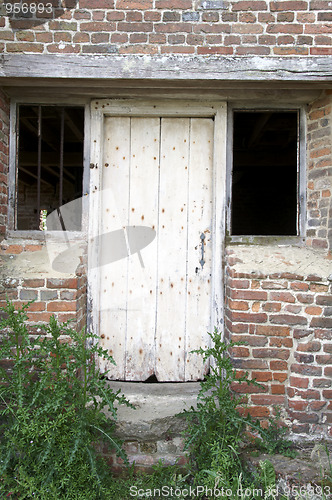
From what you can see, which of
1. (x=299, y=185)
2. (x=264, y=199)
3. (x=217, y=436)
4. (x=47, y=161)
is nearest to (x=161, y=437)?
(x=217, y=436)

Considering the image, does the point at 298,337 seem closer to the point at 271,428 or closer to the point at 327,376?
the point at 327,376

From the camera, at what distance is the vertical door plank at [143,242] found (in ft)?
10.0

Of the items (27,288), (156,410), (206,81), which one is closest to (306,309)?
(156,410)

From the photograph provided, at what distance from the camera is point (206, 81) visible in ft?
8.82

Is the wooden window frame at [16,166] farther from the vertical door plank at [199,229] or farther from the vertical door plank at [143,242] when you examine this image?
the vertical door plank at [199,229]

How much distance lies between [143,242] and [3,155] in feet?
4.32

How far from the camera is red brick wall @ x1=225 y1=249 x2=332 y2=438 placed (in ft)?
8.66

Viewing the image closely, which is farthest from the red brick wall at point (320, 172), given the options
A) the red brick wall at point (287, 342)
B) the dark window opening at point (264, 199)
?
the dark window opening at point (264, 199)

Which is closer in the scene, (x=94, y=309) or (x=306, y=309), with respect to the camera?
(x=306, y=309)

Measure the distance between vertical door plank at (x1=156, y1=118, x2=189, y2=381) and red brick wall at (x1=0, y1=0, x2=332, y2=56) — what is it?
0.61 meters

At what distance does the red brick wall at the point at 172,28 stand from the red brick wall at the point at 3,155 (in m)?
0.42

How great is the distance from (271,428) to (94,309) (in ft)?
5.30

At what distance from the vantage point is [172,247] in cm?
305

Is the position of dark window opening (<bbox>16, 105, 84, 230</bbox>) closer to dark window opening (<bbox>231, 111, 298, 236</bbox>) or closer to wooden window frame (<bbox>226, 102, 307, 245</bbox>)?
wooden window frame (<bbox>226, 102, 307, 245</bbox>)
